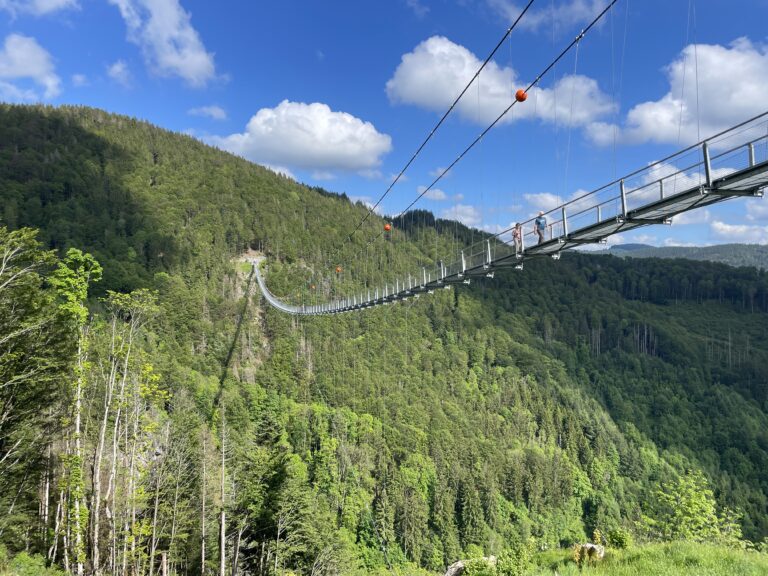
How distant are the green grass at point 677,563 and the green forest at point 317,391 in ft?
0.20

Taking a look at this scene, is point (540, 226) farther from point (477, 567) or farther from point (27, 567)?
point (27, 567)

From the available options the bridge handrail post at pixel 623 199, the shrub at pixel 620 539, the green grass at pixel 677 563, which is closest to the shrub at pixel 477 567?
the green grass at pixel 677 563

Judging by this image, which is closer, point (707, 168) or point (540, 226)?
point (707, 168)

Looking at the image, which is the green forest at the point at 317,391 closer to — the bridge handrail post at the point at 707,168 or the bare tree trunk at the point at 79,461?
the bare tree trunk at the point at 79,461

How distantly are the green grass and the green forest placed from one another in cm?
6

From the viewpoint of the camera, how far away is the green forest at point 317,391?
9969 mm

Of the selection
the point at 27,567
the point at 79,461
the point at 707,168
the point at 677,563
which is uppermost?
the point at 707,168

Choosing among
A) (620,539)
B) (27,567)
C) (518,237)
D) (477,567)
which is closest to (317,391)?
(27,567)

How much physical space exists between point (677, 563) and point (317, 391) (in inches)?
2879

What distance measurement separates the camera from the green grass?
4.93 m

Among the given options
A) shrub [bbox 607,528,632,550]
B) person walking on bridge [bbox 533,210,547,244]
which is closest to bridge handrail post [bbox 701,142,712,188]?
person walking on bridge [bbox 533,210,547,244]

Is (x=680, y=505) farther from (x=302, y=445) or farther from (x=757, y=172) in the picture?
(x=302, y=445)

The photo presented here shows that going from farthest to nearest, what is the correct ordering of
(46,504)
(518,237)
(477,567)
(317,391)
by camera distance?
(317,391) → (46,504) → (518,237) → (477,567)

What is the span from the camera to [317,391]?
249 feet
